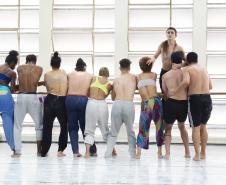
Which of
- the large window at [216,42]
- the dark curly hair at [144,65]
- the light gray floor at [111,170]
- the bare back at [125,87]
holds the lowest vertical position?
the light gray floor at [111,170]

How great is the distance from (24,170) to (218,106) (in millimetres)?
6356

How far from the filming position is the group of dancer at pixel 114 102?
863 centimetres

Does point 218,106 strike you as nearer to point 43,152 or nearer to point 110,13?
point 110,13

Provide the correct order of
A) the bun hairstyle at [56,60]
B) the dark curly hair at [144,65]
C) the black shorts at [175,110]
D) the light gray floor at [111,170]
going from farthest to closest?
the bun hairstyle at [56,60]
the dark curly hair at [144,65]
the black shorts at [175,110]
the light gray floor at [111,170]

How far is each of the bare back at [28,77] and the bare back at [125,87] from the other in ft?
4.64

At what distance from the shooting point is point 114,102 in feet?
29.3

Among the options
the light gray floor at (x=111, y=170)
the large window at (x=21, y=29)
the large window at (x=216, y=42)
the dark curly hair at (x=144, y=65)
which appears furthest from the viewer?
the large window at (x=21, y=29)

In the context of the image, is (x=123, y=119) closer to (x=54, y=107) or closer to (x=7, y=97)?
(x=54, y=107)

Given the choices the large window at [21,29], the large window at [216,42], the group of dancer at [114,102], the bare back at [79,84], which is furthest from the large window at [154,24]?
the bare back at [79,84]

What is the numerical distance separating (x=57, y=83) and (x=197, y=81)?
2.42 meters

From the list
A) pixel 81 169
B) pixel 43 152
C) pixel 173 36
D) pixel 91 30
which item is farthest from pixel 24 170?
pixel 91 30

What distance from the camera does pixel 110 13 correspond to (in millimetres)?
12523

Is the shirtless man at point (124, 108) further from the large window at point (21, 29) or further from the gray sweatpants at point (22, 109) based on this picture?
the large window at point (21, 29)

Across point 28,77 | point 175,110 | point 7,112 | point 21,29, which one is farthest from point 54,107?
point 21,29
